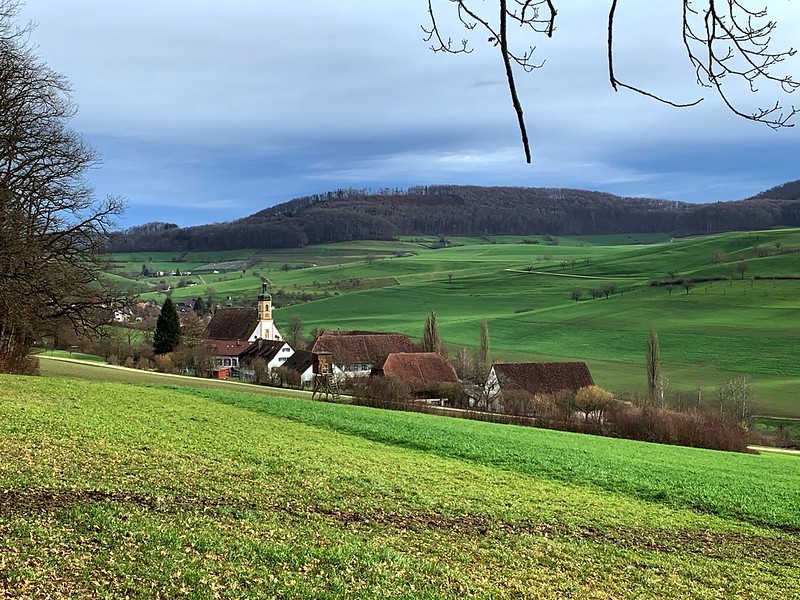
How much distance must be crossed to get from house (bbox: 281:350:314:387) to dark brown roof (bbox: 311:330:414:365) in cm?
149

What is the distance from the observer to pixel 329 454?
17.8 meters

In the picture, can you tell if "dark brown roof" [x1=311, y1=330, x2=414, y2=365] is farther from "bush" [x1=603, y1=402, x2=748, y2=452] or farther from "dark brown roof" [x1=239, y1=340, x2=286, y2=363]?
"bush" [x1=603, y1=402, x2=748, y2=452]

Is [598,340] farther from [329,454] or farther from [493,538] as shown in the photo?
[493,538]

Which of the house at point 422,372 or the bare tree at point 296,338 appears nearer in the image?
the house at point 422,372

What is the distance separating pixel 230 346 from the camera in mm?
81500

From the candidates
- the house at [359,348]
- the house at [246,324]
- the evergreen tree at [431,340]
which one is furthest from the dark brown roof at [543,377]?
the house at [246,324]

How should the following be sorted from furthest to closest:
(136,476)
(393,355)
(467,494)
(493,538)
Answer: (393,355) → (467,494) → (136,476) → (493,538)

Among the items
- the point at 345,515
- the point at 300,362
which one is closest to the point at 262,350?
the point at 300,362

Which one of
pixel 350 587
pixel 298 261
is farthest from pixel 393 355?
pixel 298 261

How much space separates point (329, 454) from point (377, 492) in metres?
4.42

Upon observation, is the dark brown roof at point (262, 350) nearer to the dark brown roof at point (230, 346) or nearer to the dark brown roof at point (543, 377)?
the dark brown roof at point (230, 346)

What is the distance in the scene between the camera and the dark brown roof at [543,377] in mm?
54125

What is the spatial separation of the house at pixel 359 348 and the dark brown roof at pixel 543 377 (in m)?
13.6

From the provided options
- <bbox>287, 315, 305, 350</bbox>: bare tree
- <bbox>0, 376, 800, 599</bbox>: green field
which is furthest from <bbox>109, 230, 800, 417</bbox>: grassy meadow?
<bbox>0, 376, 800, 599</bbox>: green field
